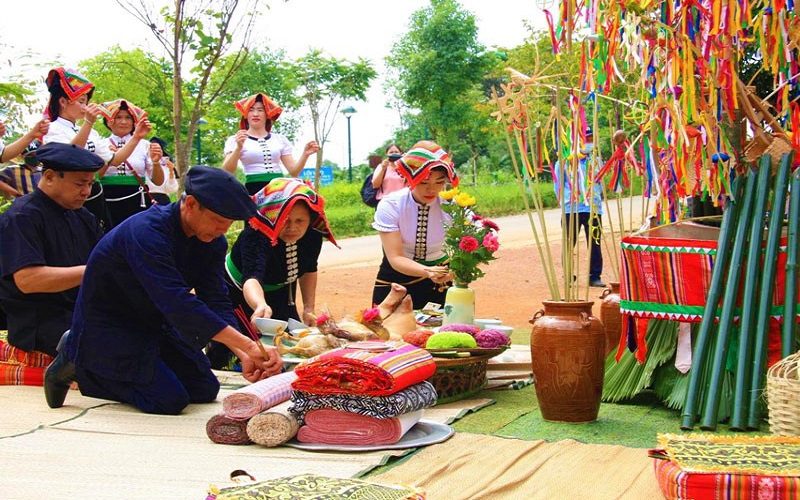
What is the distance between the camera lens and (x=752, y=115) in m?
4.11

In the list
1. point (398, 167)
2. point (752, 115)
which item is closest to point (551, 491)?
point (752, 115)

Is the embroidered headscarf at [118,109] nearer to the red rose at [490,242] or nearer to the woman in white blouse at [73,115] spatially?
the woman in white blouse at [73,115]

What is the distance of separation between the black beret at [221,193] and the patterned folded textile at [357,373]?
0.62 metres

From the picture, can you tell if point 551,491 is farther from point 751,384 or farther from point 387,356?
point 751,384

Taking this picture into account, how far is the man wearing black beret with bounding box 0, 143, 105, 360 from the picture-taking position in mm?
4613

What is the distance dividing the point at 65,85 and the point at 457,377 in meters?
3.12

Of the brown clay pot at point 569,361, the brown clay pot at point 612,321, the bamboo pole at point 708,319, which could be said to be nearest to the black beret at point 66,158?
the brown clay pot at point 569,361

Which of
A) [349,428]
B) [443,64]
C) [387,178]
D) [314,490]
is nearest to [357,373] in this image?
[349,428]

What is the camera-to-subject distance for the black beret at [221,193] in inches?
152

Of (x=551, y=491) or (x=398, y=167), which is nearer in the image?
(x=551, y=491)

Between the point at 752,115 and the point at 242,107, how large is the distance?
13.3 feet

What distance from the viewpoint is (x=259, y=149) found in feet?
23.8

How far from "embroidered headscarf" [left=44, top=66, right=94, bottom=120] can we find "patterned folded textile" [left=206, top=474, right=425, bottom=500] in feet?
→ 13.6

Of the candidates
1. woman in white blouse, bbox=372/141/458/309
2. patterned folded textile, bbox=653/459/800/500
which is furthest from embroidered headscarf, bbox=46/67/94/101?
patterned folded textile, bbox=653/459/800/500
